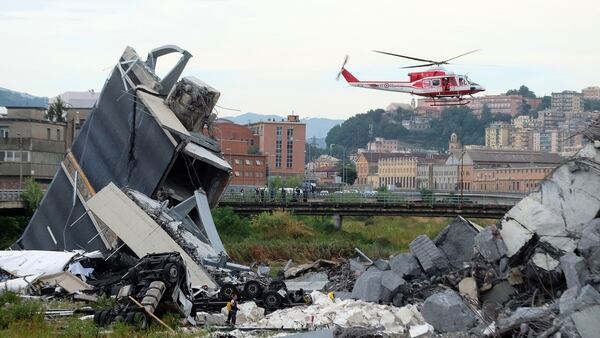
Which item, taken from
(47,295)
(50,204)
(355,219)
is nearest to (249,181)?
(355,219)

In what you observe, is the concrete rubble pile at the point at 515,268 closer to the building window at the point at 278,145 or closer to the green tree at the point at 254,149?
the green tree at the point at 254,149

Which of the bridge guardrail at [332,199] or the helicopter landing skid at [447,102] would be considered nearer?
the helicopter landing skid at [447,102]

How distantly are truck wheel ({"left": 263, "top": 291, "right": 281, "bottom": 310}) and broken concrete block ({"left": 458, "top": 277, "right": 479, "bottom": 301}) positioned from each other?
137 inches

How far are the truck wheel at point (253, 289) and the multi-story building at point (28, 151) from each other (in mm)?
46129

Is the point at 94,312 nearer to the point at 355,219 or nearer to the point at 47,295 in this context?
the point at 47,295

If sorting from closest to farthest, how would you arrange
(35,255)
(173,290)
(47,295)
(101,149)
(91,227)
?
1. (173,290)
2. (47,295)
3. (35,255)
4. (91,227)
5. (101,149)

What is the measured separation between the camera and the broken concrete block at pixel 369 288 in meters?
20.0

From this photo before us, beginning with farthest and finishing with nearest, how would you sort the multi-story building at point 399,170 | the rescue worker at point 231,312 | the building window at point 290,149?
the multi-story building at point 399,170 → the building window at point 290,149 → the rescue worker at point 231,312

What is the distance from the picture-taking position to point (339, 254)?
132 ft

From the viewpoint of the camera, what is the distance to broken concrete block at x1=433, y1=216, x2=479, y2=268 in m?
21.9

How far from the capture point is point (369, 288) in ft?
66.4

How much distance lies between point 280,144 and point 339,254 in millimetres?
121221

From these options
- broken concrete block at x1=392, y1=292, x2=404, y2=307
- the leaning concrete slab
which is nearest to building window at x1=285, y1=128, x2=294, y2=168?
the leaning concrete slab

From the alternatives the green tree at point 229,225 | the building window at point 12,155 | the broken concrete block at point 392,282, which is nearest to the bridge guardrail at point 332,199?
the green tree at point 229,225
